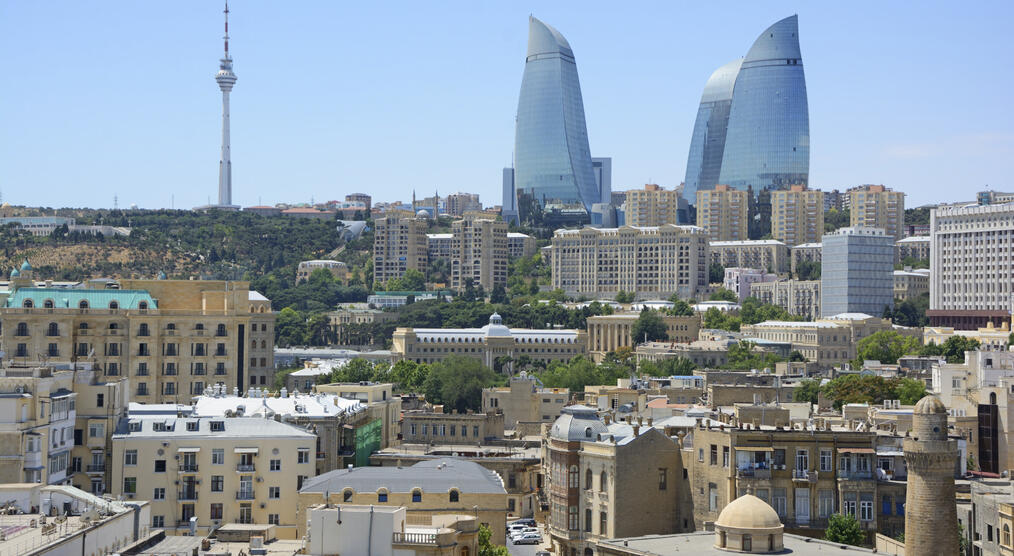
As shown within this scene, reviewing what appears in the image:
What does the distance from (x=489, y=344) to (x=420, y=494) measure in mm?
118007

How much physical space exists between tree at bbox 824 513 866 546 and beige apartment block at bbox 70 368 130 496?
89.3 feet

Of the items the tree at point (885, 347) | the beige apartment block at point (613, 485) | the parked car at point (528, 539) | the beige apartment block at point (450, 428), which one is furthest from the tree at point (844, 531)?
the tree at point (885, 347)

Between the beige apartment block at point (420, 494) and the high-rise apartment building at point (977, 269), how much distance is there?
137m

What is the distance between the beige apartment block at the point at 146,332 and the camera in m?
81.1

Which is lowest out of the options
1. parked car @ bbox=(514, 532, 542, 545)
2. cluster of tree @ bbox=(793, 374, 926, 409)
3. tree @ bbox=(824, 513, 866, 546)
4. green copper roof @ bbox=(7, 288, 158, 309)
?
parked car @ bbox=(514, 532, 542, 545)

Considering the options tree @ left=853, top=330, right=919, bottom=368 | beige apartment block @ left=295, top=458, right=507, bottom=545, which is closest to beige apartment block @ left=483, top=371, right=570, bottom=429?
beige apartment block @ left=295, top=458, right=507, bottom=545

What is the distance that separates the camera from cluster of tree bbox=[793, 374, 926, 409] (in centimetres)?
9812

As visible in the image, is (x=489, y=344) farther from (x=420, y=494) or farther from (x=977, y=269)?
(x=420, y=494)

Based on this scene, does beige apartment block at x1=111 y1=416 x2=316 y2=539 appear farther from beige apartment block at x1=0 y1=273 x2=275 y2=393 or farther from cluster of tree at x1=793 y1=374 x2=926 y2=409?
cluster of tree at x1=793 y1=374 x2=926 y2=409

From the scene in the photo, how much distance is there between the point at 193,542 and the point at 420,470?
13.9 metres

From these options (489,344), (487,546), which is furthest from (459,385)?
(487,546)

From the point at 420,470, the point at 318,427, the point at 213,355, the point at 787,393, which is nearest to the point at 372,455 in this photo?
the point at 318,427

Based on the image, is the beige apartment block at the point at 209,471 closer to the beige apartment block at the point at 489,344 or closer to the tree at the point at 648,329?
the beige apartment block at the point at 489,344

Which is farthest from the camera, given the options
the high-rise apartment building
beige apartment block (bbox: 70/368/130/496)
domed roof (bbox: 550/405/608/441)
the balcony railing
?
the high-rise apartment building
